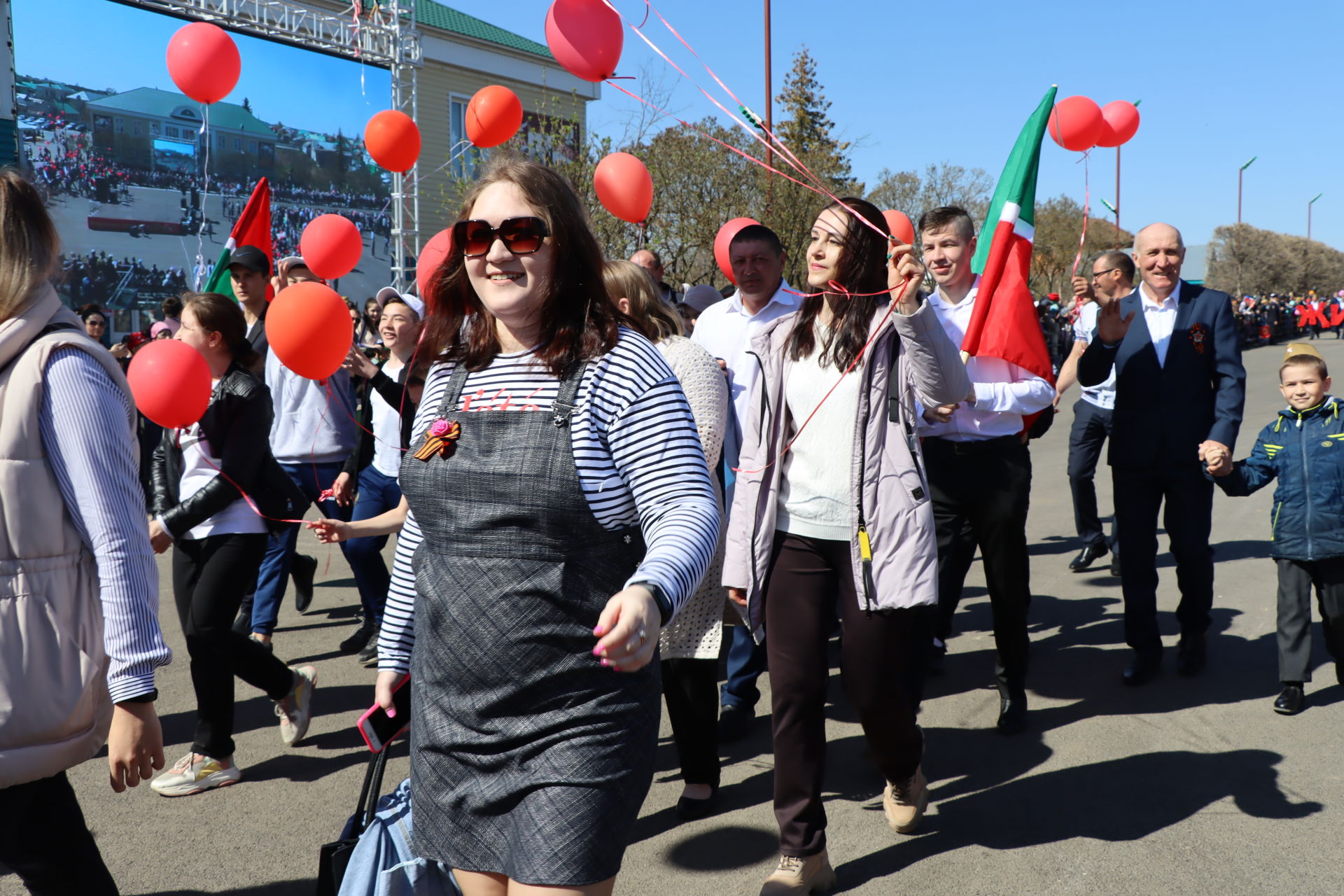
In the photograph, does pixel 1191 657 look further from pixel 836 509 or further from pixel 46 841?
pixel 46 841

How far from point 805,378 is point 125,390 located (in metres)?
1.99

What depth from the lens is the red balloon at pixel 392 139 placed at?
6023mm

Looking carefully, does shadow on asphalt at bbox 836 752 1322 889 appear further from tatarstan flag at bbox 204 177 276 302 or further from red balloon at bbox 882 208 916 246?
tatarstan flag at bbox 204 177 276 302

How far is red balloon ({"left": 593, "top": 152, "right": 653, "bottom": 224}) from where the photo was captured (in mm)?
5867

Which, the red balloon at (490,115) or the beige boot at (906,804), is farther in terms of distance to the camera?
the red balloon at (490,115)

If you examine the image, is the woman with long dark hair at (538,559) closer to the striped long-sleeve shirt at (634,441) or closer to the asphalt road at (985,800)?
the striped long-sleeve shirt at (634,441)

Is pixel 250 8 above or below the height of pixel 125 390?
above

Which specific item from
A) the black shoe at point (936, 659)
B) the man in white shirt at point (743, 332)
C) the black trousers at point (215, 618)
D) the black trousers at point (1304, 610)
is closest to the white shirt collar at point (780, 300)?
the man in white shirt at point (743, 332)

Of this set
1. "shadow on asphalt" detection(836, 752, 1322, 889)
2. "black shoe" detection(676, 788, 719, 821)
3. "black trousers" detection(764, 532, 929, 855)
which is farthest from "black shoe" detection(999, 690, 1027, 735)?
"black shoe" detection(676, 788, 719, 821)

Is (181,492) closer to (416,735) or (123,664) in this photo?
(123,664)

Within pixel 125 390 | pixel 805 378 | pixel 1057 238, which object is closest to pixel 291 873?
pixel 125 390

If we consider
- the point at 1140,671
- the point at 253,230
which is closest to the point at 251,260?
the point at 253,230

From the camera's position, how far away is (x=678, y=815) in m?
3.85

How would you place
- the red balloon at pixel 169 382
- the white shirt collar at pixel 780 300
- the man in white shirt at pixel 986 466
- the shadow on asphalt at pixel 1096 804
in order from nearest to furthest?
the shadow on asphalt at pixel 1096 804
the red balloon at pixel 169 382
the man in white shirt at pixel 986 466
the white shirt collar at pixel 780 300
